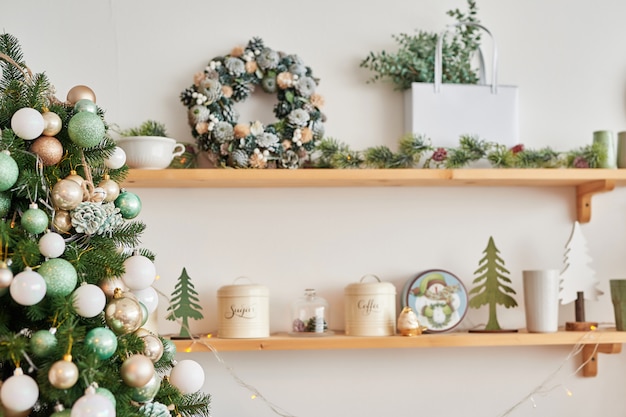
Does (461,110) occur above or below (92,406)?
above

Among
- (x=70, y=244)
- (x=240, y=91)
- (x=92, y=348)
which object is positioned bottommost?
(x=92, y=348)

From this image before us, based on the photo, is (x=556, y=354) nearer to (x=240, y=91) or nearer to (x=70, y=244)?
(x=240, y=91)

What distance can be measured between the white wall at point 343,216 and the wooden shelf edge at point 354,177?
10 centimetres

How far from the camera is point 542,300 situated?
1983mm

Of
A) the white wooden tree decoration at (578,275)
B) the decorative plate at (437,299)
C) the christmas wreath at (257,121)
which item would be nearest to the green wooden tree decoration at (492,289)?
the decorative plate at (437,299)

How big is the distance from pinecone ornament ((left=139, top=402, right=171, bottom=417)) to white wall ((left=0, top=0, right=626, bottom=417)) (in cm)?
89

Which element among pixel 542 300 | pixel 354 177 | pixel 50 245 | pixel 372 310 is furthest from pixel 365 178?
pixel 50 245

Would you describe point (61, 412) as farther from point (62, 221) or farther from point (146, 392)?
point (62, 221)

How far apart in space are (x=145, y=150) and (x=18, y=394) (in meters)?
0.98

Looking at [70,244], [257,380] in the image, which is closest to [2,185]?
[70,244]

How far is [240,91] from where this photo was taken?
2.05 metres

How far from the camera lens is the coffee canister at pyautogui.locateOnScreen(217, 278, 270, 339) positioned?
193 centimetres

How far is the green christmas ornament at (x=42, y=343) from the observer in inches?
41.5

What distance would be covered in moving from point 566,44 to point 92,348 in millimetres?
1701
